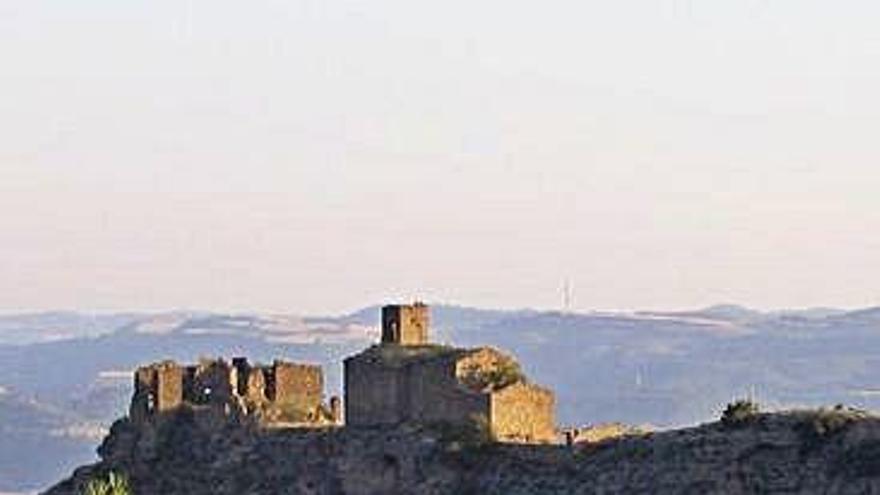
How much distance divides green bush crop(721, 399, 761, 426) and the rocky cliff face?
0.19m

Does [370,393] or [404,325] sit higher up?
[404,325]

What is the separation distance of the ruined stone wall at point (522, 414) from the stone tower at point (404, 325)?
21.4 ft

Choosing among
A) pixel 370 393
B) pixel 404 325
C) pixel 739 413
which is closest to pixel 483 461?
pixel 370 393

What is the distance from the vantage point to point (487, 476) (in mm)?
78062

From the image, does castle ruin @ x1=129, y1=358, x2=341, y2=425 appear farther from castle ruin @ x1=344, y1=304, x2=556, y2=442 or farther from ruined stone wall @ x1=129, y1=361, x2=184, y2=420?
castle ruin @ x1=344, y1=304, x2=556, y2=442

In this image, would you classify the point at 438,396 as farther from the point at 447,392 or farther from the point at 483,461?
the point at 483,461

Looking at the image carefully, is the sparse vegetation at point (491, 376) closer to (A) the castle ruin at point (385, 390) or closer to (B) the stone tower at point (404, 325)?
(A) the castle ruin at point (385, 390)

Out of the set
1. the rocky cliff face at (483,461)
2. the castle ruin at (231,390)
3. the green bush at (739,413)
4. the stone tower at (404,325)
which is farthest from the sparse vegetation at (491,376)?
the castle ruin at (231,390)

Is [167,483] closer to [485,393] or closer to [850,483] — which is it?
Answer: [485,393]

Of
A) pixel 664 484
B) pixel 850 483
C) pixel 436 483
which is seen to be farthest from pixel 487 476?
pixel 850 483

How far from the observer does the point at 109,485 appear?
83.3 m

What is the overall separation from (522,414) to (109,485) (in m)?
13.3

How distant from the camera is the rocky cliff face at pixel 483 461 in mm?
70875

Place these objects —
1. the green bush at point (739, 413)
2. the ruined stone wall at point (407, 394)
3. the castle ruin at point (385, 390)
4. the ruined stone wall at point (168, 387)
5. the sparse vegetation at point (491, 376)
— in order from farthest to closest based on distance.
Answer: the ruined stone wall at point (168, 387) < the sparse vegetation at point (491, 376) < the castle ruin at point (385, 390) < the ruined stone wall at point (407, 394) < the green bush at point (739, 413)
